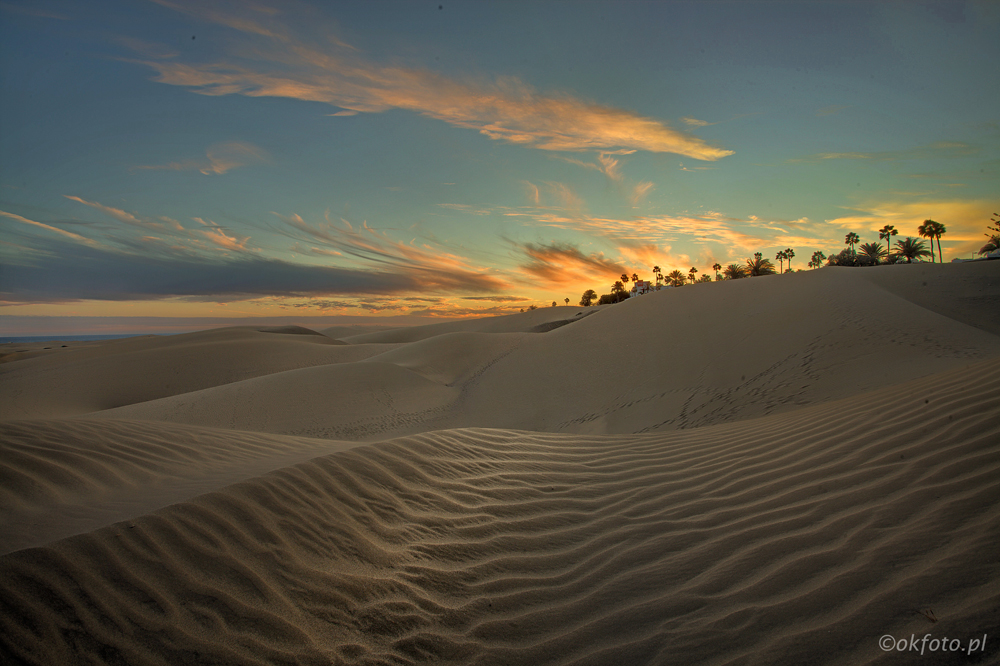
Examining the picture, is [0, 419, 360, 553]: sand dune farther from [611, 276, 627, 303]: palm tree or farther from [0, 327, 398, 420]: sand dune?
[611, 276, 627, 303]: palm tree

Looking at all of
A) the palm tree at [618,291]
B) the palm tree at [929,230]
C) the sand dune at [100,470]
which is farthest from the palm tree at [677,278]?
the sand dune at [100,470]

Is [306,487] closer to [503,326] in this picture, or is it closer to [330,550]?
[330,550]

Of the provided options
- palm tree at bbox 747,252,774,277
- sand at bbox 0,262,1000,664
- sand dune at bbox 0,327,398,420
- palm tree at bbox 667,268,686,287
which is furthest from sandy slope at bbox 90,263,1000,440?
palm tree at bbox 667,268,686,287

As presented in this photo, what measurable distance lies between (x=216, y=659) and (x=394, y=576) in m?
1.09

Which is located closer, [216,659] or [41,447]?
[216,659]

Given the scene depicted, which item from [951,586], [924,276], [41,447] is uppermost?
[924,276]

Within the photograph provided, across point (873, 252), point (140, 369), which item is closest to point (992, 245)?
point (873, 252)

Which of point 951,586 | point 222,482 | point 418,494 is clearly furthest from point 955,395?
point 222,482

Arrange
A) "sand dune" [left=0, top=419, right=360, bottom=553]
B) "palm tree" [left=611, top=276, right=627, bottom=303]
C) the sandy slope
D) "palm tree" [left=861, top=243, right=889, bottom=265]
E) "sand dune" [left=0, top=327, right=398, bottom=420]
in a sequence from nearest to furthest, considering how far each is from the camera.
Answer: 1. "sand dune" [left=0, top=419, right=360, bottom=553]
2. the sandy slope
3. "sand dune" [left=0, top=327, right=398, bottom=420]
4. "palm tree" [left=861, top=243, right=889, bottom=265]
5. "palm tree" [left=611, top=276, right=627, bottom=303]

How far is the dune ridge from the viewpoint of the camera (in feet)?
7.23

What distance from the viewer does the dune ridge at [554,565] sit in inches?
86.8

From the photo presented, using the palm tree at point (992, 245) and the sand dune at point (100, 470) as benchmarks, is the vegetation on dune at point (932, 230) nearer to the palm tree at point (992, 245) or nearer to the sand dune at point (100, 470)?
the palm tree at point (992, 245)

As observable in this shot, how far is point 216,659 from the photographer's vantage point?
212 cm

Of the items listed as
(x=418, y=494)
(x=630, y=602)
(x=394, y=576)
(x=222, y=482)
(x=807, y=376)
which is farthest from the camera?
(x=807, y=376)
